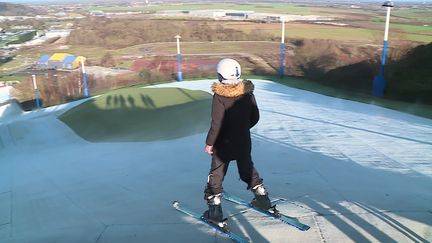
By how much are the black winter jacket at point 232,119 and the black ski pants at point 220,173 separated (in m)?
0.04

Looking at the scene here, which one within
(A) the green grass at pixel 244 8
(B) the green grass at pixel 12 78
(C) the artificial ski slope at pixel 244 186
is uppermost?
(A) the green grass at pixel 244 8

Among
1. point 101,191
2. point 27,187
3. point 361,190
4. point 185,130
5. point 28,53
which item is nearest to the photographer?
point 361,190

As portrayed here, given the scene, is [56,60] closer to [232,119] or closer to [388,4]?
[388,4]

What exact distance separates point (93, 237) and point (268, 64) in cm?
1513

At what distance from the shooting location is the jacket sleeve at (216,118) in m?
2.61

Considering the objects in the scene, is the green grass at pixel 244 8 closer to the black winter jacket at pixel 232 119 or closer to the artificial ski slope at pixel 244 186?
the artificial ski slope at pixel 244 186

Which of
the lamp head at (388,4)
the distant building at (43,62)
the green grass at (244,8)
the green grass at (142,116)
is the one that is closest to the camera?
the green grass at (142,116)

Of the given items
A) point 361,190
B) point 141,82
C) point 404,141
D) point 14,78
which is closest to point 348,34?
point 141,82

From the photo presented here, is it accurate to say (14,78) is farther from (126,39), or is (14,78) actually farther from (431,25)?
(431,25)

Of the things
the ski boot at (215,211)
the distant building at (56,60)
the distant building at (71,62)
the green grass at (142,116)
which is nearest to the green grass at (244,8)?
the distant building at (56,60)

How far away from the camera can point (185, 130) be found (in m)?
7.39

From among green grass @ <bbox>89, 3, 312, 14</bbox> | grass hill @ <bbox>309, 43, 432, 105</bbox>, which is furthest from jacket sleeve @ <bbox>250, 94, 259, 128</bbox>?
green grass @ <bbox>89, 3, 312, 14</bbox>

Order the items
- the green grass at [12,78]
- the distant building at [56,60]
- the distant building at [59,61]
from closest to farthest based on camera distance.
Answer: the green grass at [12,78], the distant building at [59,61], the distant building at [56,60]

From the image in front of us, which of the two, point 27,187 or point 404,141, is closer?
point 27,187
